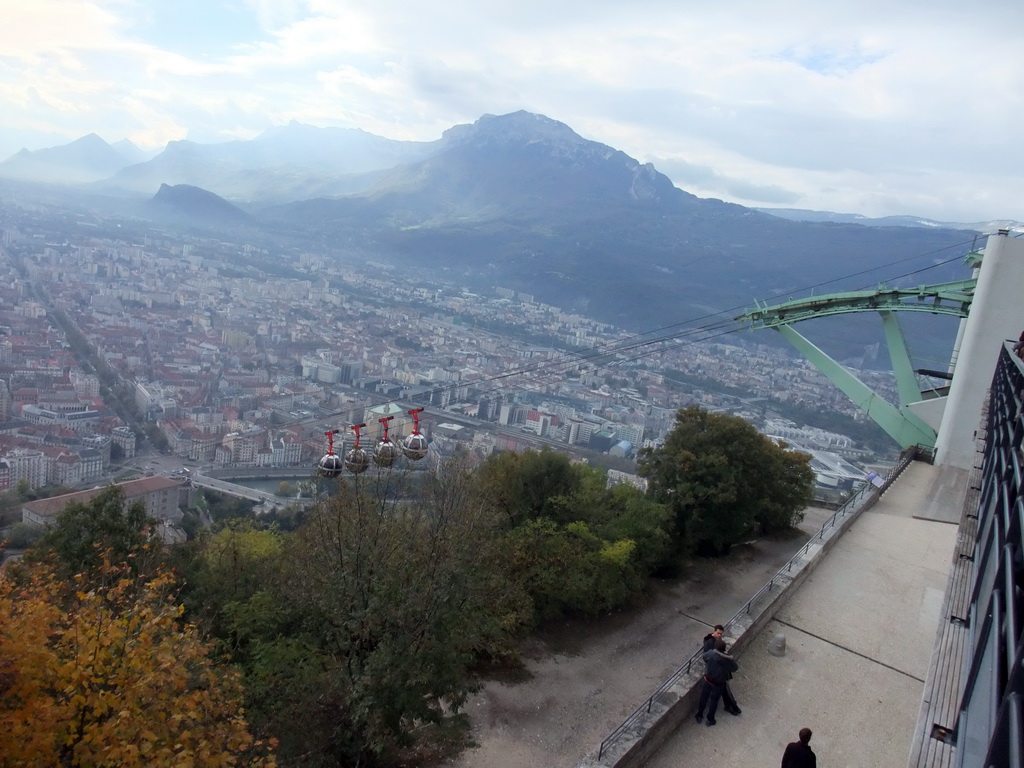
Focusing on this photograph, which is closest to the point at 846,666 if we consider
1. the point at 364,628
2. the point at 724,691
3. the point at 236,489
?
the point at 724,691

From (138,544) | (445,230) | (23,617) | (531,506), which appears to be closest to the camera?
(23,617)

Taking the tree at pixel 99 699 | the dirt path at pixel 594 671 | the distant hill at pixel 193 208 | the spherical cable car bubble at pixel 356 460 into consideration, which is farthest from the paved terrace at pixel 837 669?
the distant hill at pixel 193 208

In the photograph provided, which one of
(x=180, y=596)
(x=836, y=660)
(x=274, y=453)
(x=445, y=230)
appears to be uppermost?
(x=445, y=230)

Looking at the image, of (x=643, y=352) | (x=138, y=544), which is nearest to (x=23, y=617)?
(x=138, y=544)

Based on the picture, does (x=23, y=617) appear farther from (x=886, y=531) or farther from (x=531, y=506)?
(x=886, y=531)

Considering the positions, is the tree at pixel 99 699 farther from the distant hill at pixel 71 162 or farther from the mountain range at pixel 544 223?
the distant hill at pixel 71 162

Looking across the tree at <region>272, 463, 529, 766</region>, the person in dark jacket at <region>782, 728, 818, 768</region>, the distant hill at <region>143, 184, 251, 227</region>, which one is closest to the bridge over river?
the tree at <region>272, 463, 529, 766</region>

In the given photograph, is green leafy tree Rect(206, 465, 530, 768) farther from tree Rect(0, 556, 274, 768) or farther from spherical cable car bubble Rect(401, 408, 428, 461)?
tree Rect(0, 556, 274, 768)
